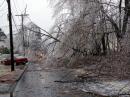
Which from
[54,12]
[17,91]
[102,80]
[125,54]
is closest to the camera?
[125,54]

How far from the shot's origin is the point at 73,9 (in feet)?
87.3

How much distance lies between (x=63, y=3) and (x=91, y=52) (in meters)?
8.62

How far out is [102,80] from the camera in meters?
26.0

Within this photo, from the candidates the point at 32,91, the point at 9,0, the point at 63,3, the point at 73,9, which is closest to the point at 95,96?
the point at 32,91

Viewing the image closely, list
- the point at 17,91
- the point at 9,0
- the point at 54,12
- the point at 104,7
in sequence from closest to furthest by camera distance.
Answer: the point at 104,7, the point at 17,91, the point at 54,12, the point at 9,0

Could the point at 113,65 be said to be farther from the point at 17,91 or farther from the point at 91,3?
the point at 17,91

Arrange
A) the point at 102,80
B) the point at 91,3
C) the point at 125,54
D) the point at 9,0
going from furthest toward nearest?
the point at 9,0
the point at 102,80
the point at 91,3
the point at 125,54

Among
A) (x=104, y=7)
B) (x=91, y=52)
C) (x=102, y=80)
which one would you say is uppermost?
(x=104, y=7)

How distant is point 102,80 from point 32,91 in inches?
266

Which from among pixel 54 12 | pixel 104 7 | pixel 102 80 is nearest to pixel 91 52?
pixel 102 80

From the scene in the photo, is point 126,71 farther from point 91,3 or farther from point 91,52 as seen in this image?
point 91,52

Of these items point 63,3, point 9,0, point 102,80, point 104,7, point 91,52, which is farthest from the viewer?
point 9,0

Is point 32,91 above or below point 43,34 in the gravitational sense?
below

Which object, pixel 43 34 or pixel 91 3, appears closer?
pixel 91 3
